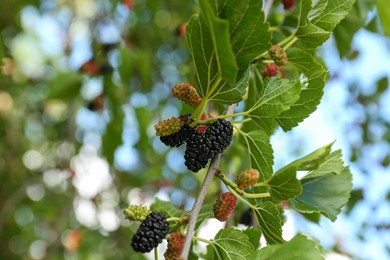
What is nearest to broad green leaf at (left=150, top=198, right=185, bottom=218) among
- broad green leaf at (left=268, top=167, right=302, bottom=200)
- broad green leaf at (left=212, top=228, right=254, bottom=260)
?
broad green leaf at (left=212, top=228, right=254, bottom=260)

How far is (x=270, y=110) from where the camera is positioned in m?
0.90

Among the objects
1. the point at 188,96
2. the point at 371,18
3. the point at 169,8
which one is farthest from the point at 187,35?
the point at 169,8

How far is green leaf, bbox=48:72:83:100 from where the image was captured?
2531 millimetres

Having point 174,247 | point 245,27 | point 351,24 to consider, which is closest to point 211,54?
point 245,27

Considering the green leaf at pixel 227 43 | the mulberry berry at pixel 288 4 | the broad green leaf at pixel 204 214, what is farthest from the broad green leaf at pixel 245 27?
the mulberry berry at pixel 288 4

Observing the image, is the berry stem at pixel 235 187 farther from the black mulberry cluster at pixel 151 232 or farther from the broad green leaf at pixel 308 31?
the broad green leaf at pixel 308 31

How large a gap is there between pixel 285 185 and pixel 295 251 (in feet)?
0.35

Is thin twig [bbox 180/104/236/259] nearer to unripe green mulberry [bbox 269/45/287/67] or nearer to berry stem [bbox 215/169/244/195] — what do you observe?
berry stem [bbox 215/169/244/195]

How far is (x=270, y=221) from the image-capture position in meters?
0.91

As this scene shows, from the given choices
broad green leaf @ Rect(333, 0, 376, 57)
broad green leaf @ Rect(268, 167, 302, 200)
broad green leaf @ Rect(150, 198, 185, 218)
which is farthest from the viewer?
broad green leaf @ Rect(333, 0, 376, 57)

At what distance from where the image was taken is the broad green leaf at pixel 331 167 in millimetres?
900

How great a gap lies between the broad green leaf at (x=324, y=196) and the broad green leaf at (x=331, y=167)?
0.11ft

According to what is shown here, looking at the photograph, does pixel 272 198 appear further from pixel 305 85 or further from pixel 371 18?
pixel 371 18

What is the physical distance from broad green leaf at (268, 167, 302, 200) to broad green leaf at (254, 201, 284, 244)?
0.13ft
